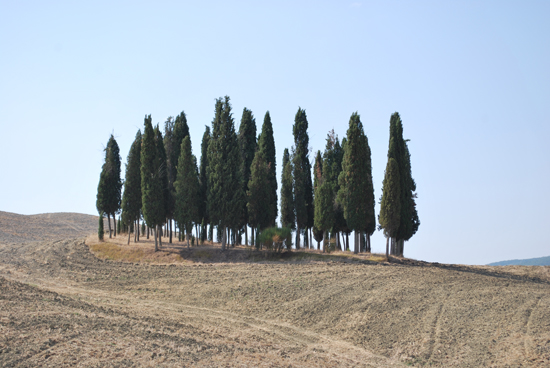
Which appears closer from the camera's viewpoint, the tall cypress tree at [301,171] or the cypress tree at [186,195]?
the cypress tree at [186,195]

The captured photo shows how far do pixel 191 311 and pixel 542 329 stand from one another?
1257 centimetres

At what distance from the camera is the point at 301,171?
3812cm

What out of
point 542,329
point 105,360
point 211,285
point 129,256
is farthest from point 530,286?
point 129,256

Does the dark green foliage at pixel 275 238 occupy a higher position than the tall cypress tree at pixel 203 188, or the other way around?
the tall cypress tree at pixel 203 188

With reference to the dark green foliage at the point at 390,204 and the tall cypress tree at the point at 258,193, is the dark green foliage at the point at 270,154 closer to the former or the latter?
the tall cypress tree at the point at 258,193

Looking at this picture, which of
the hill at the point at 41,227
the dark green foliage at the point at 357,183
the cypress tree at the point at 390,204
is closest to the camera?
the cypress tree at the point at 390,204

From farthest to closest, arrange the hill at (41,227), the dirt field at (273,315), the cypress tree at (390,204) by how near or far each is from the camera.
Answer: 1. the hill at (41,227)
2. the cypress tree at (390,204)
3. the dirt field at (273,315)

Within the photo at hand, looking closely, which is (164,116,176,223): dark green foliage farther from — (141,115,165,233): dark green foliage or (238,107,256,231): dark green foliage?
(238,107,256,231): dark green foliage

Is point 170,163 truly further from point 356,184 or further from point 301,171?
point 356,184

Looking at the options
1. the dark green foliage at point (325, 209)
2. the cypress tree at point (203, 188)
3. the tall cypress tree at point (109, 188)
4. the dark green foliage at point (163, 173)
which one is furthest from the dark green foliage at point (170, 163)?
the dark green foliage at point (325, 209)

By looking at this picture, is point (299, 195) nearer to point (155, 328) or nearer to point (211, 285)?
point (211, 285)

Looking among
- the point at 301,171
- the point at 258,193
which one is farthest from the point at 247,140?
the point at 258,193

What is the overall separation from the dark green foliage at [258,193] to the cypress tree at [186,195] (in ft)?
14.1

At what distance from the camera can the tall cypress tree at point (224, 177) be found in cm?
3312
